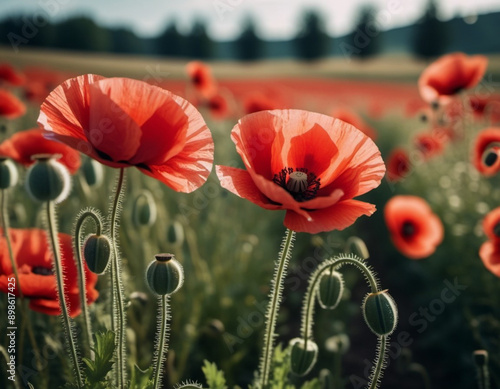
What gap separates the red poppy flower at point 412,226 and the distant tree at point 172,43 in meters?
40.7

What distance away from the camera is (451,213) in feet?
12.2

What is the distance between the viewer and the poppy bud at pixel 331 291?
1.34 m

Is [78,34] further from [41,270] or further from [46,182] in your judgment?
[46,182]

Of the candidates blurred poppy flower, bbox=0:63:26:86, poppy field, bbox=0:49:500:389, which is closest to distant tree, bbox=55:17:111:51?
poppy field, bbox=0:49:500:389

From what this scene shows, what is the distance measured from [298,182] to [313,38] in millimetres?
52497

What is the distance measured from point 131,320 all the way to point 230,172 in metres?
1.40

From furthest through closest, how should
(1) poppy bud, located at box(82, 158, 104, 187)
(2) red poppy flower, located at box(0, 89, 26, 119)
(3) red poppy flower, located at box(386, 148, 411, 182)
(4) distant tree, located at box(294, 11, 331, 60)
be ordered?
(4) distant tree, located at box(294, 11, 331, 60) < (3) red poppy flower, located at box(386, 148, 411, 182) < (2) red poppy flower, located at box(0, 89, 26, 119) < (1) poppy bud, located at box(82, 158, 104, 187)

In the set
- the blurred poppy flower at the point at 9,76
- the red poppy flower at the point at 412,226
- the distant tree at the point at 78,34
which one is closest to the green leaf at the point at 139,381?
the red poppy flower at the point at 412,226

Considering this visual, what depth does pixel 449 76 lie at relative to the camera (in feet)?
10.2

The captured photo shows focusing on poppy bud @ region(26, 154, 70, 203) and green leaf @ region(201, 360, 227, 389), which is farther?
green leaf @ region(201, 360, 227, 389)

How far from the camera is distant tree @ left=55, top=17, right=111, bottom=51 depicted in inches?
1103

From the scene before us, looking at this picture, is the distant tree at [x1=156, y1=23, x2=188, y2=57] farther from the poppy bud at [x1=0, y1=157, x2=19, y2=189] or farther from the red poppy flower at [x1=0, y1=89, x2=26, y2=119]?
the poppy bud at [x1=0, y1=157, x2=19, y2=189]

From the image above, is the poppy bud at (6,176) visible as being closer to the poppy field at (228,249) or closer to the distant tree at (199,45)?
the poppy field at (228,249)

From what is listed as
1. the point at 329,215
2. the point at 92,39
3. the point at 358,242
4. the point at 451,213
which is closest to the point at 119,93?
the point at 329,215
